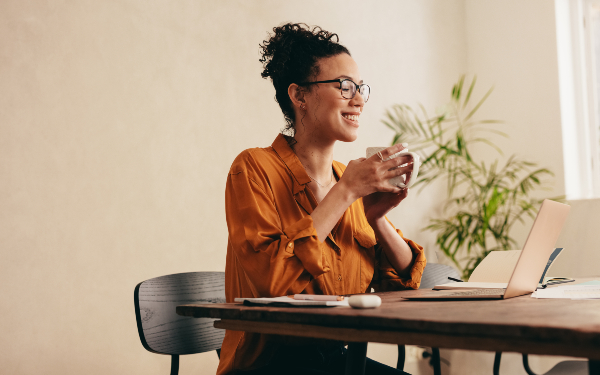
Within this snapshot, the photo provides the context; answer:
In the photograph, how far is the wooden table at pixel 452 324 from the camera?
0.52 meters

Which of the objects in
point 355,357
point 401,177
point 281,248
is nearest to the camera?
point 355,357

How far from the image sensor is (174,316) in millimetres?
1436

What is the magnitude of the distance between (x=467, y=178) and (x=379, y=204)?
7.95 ft

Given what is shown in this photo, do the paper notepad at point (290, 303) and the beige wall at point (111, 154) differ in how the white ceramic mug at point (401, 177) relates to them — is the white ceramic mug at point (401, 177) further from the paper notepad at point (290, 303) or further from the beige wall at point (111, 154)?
the beige wall at point (111, 154)

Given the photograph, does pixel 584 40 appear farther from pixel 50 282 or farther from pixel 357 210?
A: pixel 50 282

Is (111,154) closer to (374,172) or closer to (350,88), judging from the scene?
(350,88)

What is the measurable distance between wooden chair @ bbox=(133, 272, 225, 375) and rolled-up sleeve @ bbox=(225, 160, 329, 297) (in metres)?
0.40

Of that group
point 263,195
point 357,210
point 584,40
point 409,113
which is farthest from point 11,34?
point 584,40

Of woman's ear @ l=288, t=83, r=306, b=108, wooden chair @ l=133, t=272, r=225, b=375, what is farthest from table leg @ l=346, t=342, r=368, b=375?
woman's ear @ l=288, t=83, r=306, b=108

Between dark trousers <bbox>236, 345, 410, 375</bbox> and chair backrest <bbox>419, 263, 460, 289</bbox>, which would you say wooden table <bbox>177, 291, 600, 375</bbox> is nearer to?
dark trousers <bbox>236, 345, 410, 375</bbox>

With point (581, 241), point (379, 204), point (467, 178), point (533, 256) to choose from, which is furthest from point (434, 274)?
point (467, 178)

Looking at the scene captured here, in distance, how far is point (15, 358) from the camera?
174 centimetres

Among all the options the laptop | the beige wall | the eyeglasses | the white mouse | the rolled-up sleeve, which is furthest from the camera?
the beige wall

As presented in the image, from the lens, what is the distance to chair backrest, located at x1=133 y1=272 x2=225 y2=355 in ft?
4.44
